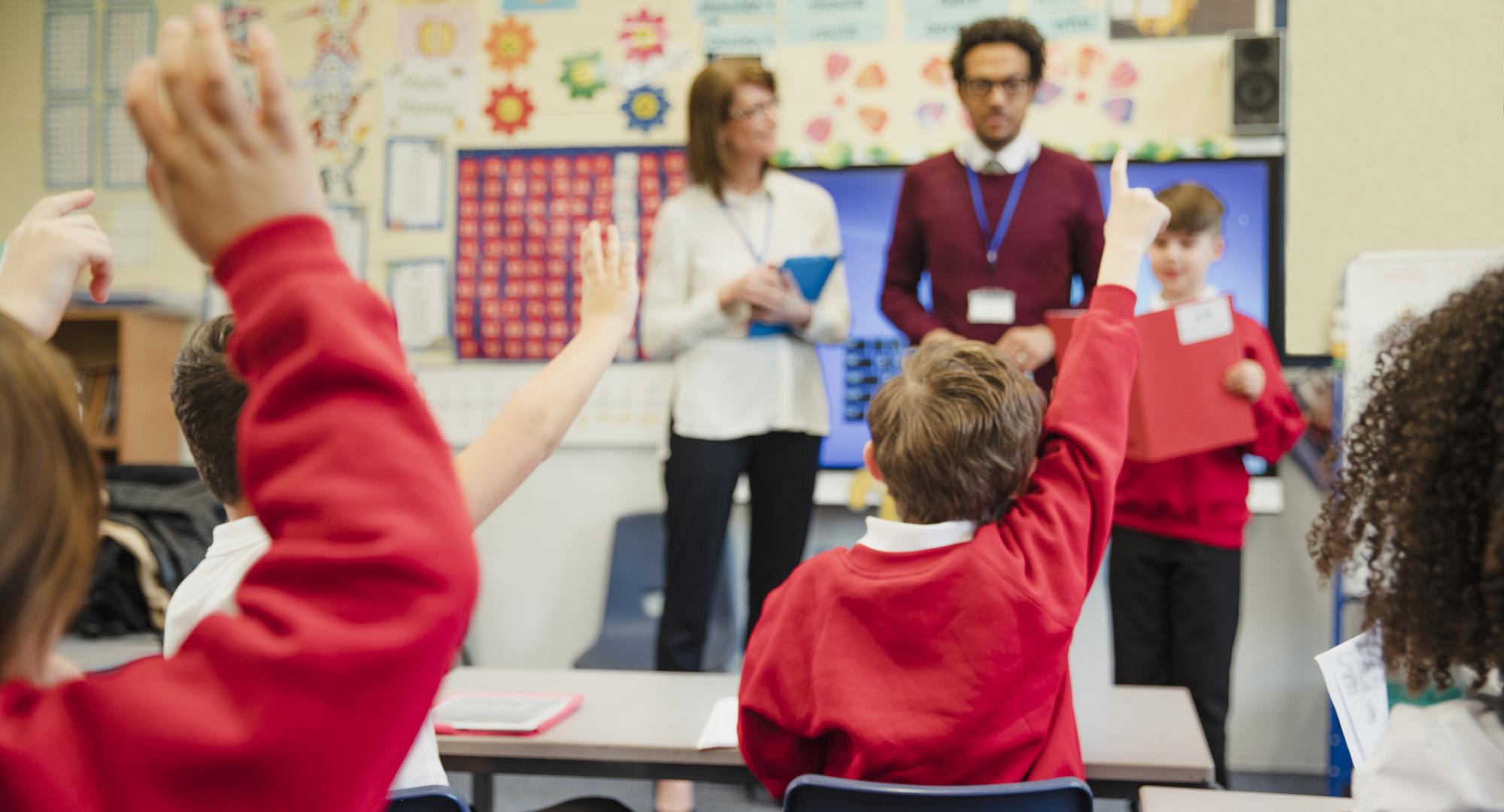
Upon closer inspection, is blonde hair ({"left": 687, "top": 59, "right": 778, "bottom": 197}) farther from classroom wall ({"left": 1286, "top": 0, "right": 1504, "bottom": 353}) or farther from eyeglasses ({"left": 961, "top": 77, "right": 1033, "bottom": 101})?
classroom wall ({"left": 1286, "top": 0, "right": 1504, "bottom": 353})

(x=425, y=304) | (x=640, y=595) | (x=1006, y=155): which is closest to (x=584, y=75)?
(x=425, y=304)

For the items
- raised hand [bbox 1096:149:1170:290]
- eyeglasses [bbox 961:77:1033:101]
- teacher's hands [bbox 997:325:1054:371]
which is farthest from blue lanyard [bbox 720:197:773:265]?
raised hand [bbox 1096:149:1170:290]

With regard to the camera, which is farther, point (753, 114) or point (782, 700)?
point (753, 114)

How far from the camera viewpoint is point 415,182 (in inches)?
158

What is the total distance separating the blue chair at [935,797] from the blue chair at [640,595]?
2.41 meters

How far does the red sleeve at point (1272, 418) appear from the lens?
102 inches

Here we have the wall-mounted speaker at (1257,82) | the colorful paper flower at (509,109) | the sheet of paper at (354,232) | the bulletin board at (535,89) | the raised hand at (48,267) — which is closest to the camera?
the raised hand at (48,267)

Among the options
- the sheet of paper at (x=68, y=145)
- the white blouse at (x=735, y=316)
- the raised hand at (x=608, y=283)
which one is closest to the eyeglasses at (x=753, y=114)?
the white blouse at (x=735, y=316)

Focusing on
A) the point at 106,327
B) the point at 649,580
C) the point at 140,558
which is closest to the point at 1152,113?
the point at 649,580

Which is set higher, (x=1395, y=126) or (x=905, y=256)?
(x=1395, y=126)

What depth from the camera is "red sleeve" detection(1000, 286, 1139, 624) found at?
1.38 m

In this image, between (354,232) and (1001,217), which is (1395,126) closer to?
(1001,217)

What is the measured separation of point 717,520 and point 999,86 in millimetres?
1321

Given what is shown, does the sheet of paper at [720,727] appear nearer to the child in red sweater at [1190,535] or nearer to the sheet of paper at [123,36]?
the child in red sweater at [1190,535]
